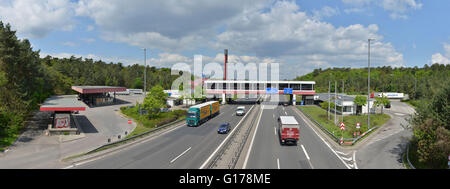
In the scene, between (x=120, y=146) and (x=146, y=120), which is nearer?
A: (x=120, y=146)

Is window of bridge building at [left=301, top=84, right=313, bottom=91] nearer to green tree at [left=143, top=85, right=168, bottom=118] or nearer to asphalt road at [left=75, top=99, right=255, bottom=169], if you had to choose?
green tree at [left=143, top=85, right=168, bottom=118]

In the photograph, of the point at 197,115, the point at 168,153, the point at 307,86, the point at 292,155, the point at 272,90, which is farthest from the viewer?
the point at 307,86

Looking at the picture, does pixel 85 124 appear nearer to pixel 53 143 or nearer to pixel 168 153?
pixel 53 143

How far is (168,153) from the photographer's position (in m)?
26.9

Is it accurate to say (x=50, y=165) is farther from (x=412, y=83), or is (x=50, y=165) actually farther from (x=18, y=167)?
(x=412, y=83)

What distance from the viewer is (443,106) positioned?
22453mm

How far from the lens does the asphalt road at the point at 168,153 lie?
22734 millimetres

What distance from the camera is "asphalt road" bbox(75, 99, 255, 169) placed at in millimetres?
22734

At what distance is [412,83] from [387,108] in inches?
2577

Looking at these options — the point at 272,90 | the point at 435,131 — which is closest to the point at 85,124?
the point at 435,131

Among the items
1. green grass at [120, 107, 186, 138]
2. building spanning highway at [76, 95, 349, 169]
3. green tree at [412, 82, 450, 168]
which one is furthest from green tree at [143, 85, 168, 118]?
green tree at [412, 82, 450, 168]

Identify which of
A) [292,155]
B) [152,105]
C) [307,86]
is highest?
[307,86]

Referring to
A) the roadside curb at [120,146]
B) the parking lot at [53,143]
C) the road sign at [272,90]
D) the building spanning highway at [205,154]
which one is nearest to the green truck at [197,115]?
the roadside curb at [120,146]

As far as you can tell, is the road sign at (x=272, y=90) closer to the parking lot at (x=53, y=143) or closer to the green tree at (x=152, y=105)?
the green tree at (x=152, y=105)
